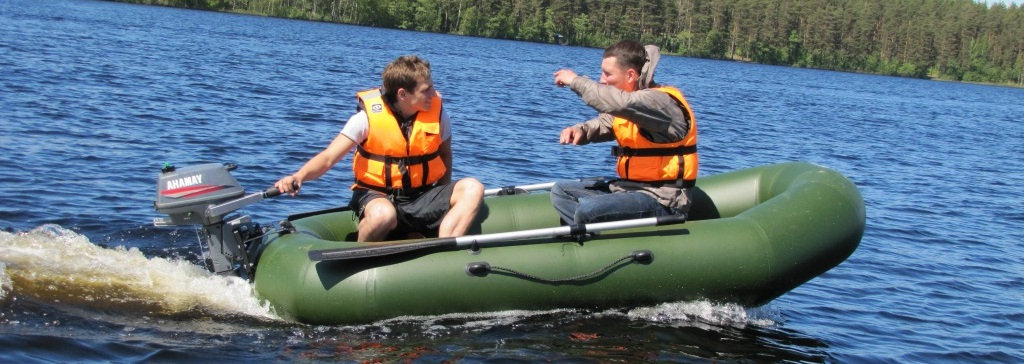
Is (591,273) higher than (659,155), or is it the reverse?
(659,155)

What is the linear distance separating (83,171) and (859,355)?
6.95m

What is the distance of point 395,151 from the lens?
229 inches

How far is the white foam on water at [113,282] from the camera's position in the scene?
5664 millimetres

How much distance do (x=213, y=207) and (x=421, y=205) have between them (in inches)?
44.8

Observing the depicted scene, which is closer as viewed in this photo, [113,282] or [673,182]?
[113,282]

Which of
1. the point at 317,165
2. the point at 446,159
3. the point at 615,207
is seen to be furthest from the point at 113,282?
the point at 615,207

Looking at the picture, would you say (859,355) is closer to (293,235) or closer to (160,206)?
(293,235)

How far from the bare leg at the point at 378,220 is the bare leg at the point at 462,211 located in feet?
0.96

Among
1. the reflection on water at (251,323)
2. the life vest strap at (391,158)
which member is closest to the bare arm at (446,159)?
the life vest strap at (391,158)

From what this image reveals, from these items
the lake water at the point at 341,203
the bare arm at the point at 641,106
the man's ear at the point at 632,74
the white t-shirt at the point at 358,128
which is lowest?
the lake water at the point at 341,203

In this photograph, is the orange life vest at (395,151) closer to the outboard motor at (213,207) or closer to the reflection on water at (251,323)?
the outboard motor at (213,207)

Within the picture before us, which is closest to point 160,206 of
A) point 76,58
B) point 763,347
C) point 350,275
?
point 350,275

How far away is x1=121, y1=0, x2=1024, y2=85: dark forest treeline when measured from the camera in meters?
85.4

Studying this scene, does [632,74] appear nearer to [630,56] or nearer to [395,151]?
[630,56]
